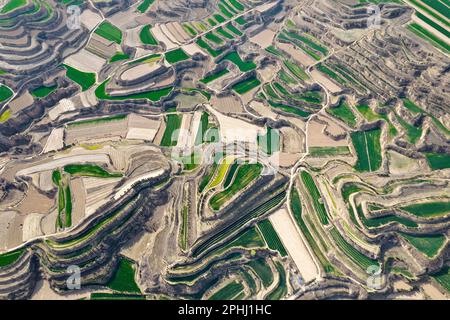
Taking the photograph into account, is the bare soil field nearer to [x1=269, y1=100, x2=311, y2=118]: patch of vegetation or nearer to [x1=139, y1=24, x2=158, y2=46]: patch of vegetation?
[x1=269, y1=100, x2=311, y2=118]: patch of vegetation

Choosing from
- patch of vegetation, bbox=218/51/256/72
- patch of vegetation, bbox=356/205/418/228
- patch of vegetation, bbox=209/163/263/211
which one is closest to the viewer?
patch of vegetation, bbox=356/205/418/228

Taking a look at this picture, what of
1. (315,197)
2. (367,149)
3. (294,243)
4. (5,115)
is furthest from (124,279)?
(367,149)

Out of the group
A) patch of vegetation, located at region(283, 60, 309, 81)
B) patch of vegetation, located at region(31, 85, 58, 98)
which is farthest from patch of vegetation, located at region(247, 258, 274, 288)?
patch of vegetation, located at region(31, 85, 58, 98)

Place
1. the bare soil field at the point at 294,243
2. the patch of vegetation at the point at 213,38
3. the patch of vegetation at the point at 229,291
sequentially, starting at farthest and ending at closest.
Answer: the patch of vegetation at the point at 213,38 → the bare soil field at the point at 294,243 → the patch of vegetation at the point at 229,291

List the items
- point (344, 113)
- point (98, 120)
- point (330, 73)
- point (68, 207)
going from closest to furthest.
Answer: point (68, 207)
point (344, 113)
point (98, 120)
point (330, 73)

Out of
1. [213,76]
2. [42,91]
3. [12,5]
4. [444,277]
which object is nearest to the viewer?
[444,277]

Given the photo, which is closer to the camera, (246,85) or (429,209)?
(429,209)

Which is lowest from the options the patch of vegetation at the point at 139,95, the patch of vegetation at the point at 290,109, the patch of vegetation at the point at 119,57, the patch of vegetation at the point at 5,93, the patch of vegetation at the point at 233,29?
the patch of vegetation at the point at 290,109

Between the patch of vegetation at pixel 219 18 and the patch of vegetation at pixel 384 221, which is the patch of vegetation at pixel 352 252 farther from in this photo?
the patch of vegetation at pixel 219 18

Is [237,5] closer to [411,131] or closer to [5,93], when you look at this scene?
[411,131]

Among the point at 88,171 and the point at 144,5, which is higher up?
the point at 144,5

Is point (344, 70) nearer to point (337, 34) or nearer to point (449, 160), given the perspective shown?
point (337, 34)

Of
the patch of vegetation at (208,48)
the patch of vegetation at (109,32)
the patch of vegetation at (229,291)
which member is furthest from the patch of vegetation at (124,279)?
the patch of vegetation at (109,32)
